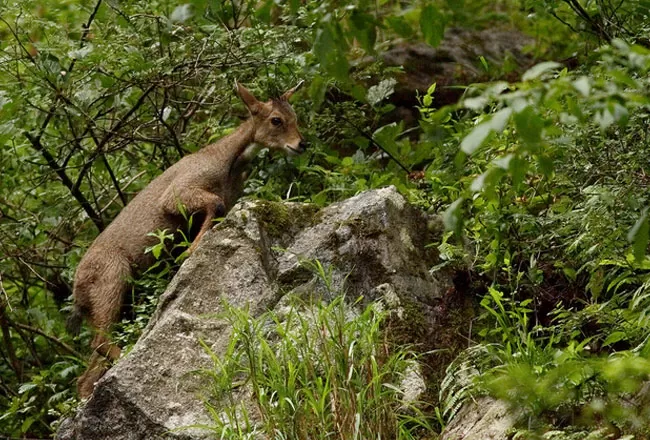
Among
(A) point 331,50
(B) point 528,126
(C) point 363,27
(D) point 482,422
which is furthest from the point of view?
(D) point 482,422

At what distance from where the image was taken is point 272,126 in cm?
862

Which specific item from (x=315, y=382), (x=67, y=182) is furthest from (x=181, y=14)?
(x=67, y=182)

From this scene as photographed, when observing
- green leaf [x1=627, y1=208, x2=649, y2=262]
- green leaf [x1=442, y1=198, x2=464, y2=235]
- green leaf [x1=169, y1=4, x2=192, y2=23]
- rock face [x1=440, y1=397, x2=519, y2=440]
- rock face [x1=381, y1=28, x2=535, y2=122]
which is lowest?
rock face [x1=381, y1=28, x2=535, y2=122]

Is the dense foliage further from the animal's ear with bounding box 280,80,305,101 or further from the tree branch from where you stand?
the animal's ear with bounding box 280,80,305,101

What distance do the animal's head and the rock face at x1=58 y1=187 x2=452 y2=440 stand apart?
5.37 ft

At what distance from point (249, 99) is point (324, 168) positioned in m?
0.85

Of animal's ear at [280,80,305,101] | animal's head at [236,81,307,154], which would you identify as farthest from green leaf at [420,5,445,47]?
animal's ear at [280,80,305,101]

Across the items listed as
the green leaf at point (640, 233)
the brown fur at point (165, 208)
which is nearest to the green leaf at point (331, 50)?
the green leaf at point (640, 233)

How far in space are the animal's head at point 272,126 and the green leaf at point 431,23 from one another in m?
4.63

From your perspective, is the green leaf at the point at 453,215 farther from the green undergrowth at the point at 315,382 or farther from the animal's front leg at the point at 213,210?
the animal's front leg at the point at 213,210

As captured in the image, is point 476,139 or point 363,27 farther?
point 363,27

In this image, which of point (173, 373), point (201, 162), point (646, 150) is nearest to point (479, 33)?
point (201, 162)

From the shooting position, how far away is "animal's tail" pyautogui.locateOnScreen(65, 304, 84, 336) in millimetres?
7941

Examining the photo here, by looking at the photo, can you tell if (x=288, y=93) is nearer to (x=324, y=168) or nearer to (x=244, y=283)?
(x=324, y=168)
